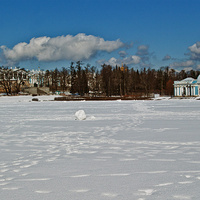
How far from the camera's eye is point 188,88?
81.5 metres

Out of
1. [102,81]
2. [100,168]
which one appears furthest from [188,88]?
[100,168]

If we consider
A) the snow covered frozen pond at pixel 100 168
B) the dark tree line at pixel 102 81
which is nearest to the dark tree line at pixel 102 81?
the dark tree line at pixel 102 81

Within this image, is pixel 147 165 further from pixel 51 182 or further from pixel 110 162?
pixel 51 182

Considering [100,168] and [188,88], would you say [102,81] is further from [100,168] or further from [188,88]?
[100,168]

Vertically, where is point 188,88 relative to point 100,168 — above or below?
above

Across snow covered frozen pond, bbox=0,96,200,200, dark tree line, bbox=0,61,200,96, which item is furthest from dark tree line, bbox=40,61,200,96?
snow covered frozen pond, bbox=0,96,200,200

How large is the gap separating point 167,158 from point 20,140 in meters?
5.07

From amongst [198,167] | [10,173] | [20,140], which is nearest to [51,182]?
[10,173]

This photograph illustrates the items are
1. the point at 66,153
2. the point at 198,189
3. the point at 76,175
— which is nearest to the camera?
the point at 198,189

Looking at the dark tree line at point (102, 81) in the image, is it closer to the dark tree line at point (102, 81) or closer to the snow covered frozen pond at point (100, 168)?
the dark tree line at point (102, 81)

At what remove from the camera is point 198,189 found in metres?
4.36

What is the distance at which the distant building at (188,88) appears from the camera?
8062 cm

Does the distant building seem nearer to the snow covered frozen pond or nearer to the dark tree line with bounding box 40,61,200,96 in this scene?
the dark tree line with bounding box 40,61,200,96

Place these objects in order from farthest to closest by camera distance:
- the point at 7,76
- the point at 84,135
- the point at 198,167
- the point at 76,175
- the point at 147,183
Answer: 1. the point at 7,76
2. the point at 84,135
3. the point at 198,167
4. the point at 76,175
5. the point at 147,183
